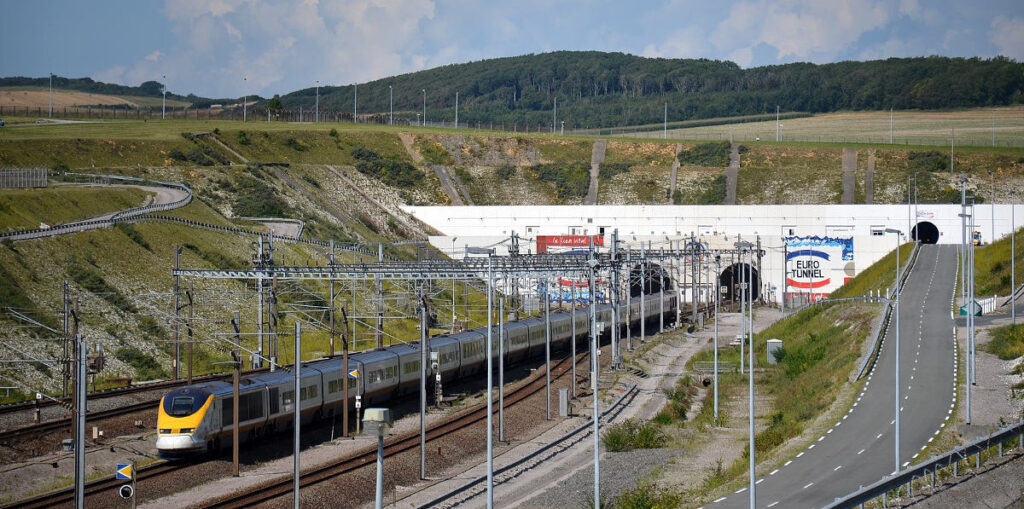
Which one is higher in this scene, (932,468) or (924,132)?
(924,132)

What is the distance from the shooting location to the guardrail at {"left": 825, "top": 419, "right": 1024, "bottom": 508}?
91.1ft

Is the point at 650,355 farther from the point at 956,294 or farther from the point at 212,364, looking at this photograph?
the point at 212,364

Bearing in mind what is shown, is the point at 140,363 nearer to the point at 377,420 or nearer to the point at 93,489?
the point at 93,489

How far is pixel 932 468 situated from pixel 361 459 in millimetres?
17227

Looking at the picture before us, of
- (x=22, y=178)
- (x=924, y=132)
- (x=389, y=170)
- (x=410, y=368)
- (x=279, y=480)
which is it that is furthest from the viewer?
(x=924, y=132)

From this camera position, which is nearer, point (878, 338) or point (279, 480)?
point (279, 480)

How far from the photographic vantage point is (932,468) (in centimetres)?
2995

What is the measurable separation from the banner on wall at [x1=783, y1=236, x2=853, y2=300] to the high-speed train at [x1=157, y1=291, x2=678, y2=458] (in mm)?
44161

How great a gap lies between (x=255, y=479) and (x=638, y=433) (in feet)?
49.1

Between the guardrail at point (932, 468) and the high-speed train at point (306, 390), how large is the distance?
19.3 meters

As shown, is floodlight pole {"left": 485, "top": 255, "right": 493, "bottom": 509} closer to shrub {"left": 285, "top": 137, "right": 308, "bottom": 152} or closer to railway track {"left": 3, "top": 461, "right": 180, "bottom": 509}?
railway track {"left": 3, "top": 461, "right": 180, "bottom": 509}

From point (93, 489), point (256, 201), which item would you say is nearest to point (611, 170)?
point (256, 201)

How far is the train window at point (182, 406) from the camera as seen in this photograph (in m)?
35.0

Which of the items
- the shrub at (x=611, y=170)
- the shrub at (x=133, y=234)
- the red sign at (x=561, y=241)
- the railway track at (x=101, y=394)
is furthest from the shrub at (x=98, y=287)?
the shrub at (x=611, y=170)
